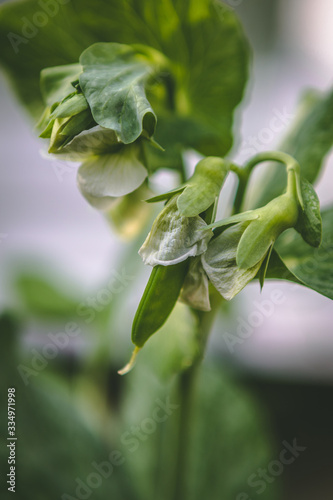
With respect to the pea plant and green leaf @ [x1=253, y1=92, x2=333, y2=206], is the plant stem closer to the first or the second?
the pea plant

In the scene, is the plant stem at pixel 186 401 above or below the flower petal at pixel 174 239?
below

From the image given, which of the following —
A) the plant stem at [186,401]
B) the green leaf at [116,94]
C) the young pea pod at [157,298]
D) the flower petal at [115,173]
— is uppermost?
the green leaf at [116,94]

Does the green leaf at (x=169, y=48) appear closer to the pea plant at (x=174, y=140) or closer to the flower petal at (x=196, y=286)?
the pea plant at (x=174, y=140)

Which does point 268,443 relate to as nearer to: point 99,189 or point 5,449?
point 5,449

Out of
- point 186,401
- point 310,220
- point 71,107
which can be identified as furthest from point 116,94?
point 186,401

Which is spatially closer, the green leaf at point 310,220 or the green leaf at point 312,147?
the green leaf at point 310,220

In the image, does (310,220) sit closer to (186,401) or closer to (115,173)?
(115,173)

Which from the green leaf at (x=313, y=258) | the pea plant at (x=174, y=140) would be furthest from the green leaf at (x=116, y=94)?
the green leaf at (x=313, y=258)
